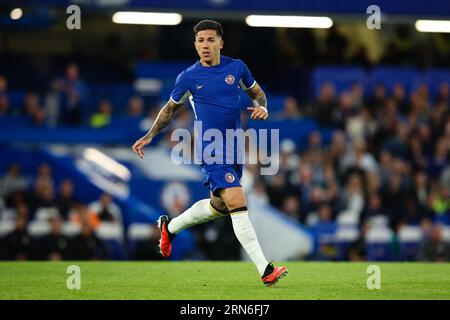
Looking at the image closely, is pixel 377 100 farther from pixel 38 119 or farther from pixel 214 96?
pixel 214 96

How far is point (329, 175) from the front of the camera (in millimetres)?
19172

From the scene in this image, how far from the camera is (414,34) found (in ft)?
84.3

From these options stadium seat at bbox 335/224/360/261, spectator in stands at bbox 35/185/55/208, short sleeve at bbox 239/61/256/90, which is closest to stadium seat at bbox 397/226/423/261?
stadium seat at bbox 335/224/360/261

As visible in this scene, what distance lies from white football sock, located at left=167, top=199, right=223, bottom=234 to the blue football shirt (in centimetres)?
64

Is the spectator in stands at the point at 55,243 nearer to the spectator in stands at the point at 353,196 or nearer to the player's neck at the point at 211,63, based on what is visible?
the spectator in stands at the point at 353,196

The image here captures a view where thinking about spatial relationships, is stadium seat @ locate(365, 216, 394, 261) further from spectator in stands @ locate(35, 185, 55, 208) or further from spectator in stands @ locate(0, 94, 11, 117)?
spectator in stands @ locate(0, 94, 11, 117)

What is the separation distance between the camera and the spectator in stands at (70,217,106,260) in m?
16.5

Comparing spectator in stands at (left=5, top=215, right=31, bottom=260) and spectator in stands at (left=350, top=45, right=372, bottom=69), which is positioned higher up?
spectator in stands at (left=350, top=45, right=372, bottom=69)

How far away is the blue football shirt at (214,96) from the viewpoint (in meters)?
9.86

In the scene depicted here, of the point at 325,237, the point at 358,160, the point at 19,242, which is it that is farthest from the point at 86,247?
the point at 358,160

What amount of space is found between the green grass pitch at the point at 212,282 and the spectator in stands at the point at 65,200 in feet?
14.8

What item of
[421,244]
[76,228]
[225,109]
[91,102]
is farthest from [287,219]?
[225,109]

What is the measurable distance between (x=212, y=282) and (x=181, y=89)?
75.3 inches

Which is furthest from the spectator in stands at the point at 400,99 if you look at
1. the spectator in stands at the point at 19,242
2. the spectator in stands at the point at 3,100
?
the spectator in stands at the point at 19,242
